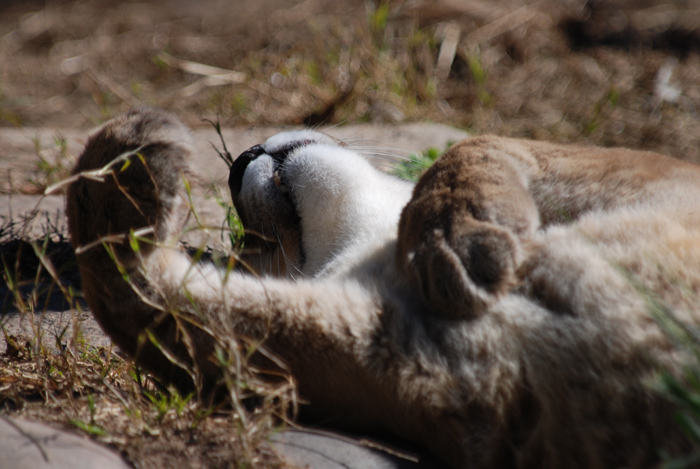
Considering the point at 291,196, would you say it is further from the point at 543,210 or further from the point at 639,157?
the point at 639,157

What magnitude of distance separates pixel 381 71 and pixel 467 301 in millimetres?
4215

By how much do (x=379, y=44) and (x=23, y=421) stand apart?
5194mm

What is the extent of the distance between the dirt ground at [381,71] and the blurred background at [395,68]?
0.02m

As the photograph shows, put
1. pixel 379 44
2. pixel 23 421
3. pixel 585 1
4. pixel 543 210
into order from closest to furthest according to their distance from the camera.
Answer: pixel 23 421 → pixel 543 210 → pixel 379 44 → pixel 585 1

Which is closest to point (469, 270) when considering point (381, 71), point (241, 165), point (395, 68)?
point (241, 165)

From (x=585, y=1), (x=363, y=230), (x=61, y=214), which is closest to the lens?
(x=363, y=230)

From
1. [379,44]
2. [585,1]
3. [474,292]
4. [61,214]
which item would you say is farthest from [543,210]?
[585,1]

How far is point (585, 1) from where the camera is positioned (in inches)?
293

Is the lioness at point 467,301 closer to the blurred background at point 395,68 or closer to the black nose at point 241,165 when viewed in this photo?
the black nose at point 241,165

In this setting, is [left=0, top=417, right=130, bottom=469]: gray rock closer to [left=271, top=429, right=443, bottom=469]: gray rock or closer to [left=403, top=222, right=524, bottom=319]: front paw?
[left=271, top=429, right=443, bottom=469]: gray rock

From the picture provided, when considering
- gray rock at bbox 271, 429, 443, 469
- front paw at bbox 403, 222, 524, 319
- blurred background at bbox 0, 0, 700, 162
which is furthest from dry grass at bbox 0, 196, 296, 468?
blurred background at bbox 0, 0, 700, 162

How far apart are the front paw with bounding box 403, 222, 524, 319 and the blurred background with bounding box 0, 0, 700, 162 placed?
312 cm

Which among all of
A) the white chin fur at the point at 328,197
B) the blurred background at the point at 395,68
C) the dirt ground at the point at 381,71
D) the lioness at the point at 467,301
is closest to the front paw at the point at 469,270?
the lioness at the point at 467,301

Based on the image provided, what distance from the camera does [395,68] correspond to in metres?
5.80
